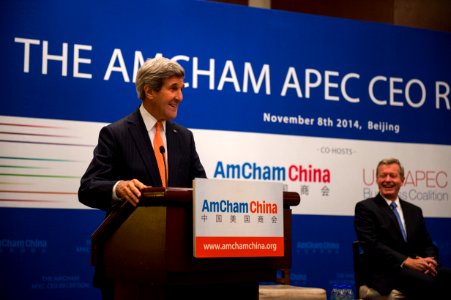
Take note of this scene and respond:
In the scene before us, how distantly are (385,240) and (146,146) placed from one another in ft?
9.75

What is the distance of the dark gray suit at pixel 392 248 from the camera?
474 cm

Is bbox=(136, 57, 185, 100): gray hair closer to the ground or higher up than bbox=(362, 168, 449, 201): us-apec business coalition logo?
higher up

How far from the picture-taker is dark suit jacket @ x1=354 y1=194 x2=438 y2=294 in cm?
481

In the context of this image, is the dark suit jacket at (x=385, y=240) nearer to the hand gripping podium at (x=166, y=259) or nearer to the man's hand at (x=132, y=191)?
the hand gripping podium at (x=166, y=259)

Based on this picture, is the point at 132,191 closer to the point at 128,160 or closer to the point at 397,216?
the point at 128,160

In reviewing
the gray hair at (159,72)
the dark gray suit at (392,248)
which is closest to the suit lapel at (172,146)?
the gray hair at (159,72)

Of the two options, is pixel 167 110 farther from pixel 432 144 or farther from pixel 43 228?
pixel 432 144

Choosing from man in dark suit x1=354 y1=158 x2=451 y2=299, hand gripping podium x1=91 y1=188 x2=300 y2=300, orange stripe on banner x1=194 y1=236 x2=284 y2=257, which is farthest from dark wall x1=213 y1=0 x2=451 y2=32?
orange stripe on banner x1=194 y1=236 x2=284 y2=257

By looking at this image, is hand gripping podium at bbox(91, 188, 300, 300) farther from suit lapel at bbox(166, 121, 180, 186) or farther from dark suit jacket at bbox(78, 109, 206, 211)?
suit lapel at bbox(166, 121, 180, 186)

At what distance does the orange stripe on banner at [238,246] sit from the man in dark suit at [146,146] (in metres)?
0.48

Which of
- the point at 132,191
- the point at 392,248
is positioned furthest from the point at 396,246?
the point at 132,191

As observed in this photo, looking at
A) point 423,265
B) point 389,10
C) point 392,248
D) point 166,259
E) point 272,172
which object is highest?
point 389,10

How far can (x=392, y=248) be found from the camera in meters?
4.93

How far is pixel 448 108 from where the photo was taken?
6.38 meters
